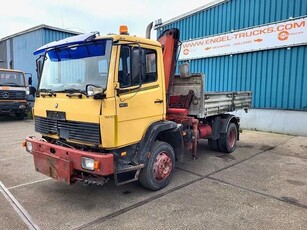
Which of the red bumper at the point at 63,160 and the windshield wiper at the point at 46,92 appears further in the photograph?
the windshield wiper at the point at 46,92

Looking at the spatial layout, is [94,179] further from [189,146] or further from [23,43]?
[23,43]

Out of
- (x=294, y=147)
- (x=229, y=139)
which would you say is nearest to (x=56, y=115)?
(x=229, y=139)

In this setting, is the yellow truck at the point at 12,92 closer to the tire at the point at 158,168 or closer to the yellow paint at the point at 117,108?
the yellow paint at the point at 117,108

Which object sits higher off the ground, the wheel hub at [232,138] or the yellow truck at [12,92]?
the yellow truck at [12,92]

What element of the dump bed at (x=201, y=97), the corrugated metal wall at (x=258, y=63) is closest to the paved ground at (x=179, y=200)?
the dump bed at (x=201, y=97)

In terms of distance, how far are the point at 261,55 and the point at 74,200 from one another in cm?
873

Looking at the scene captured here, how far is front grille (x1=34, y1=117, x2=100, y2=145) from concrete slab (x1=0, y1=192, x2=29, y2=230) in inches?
46.7

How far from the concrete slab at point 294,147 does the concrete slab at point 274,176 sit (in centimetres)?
52

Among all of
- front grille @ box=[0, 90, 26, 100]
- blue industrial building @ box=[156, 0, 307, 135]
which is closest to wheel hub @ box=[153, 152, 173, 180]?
blue industrial building @ box=[156, 0, 307, 135]

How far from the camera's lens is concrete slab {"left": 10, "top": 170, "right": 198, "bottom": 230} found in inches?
139

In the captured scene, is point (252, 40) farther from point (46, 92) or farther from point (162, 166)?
→ point (46, 92)

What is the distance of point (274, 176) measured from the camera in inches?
203

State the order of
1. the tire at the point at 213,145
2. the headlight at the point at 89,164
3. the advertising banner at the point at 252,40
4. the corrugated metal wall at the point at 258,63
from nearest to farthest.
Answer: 1. the headlight at the point at 89,164
2. the tire at the point at 213,145
3. the advertising banner at the point at 252,40
4. the corrugated metal wall at the point at 258,63

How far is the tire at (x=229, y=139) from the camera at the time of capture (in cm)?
671
